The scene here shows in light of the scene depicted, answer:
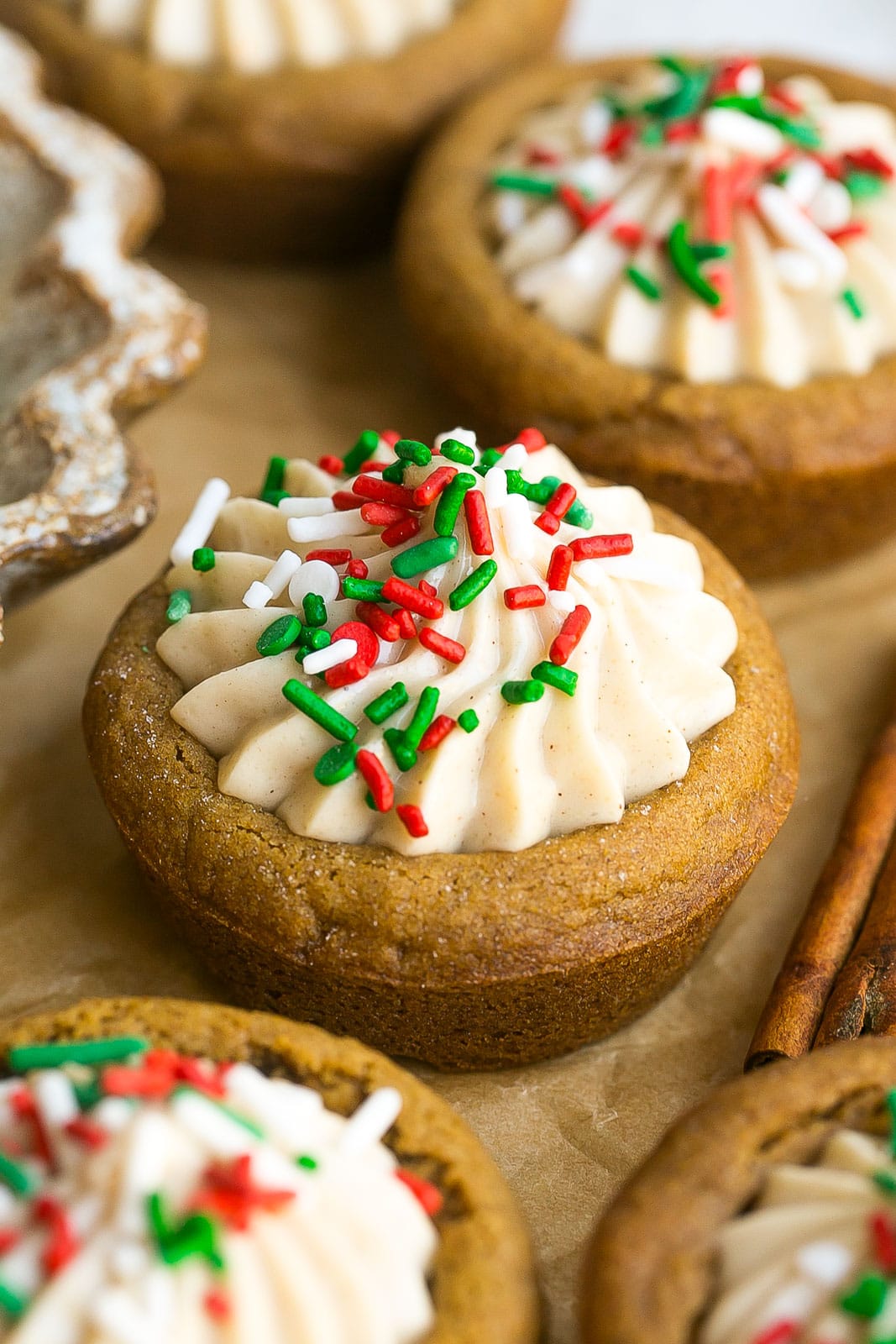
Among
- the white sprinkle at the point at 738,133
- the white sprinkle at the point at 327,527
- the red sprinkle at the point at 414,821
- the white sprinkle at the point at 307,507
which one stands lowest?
the red sprinkle at the point at 414,821

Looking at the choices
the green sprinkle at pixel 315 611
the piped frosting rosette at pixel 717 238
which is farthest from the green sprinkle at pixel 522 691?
the piped frosting rosette at pixel 717 238

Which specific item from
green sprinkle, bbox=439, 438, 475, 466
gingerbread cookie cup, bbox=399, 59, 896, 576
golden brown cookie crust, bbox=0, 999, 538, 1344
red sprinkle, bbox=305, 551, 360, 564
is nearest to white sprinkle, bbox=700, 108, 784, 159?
gingerbread cookie cup, bbox=399, 59, 896, 576

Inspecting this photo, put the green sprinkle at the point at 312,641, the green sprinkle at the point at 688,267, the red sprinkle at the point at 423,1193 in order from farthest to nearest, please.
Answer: the green sprinkle at the point at 688,267
the green sprinkle at the point at 312,641
the red sprinkle at the point at 423,1193

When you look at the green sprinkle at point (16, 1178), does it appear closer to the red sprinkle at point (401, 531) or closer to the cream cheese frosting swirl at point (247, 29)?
the red sprinkle at point (401, 531)

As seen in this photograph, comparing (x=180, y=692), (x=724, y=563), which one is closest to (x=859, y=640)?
(x=724, y=563)

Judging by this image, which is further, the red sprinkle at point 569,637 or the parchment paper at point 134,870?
Answer: the parchment paper at point 134,870

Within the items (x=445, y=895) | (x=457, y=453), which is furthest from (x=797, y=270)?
(x=445, y=895)

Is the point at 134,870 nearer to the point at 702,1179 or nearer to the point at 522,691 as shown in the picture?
the point at 522,691

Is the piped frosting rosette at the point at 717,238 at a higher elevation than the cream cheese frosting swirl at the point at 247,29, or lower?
lower
